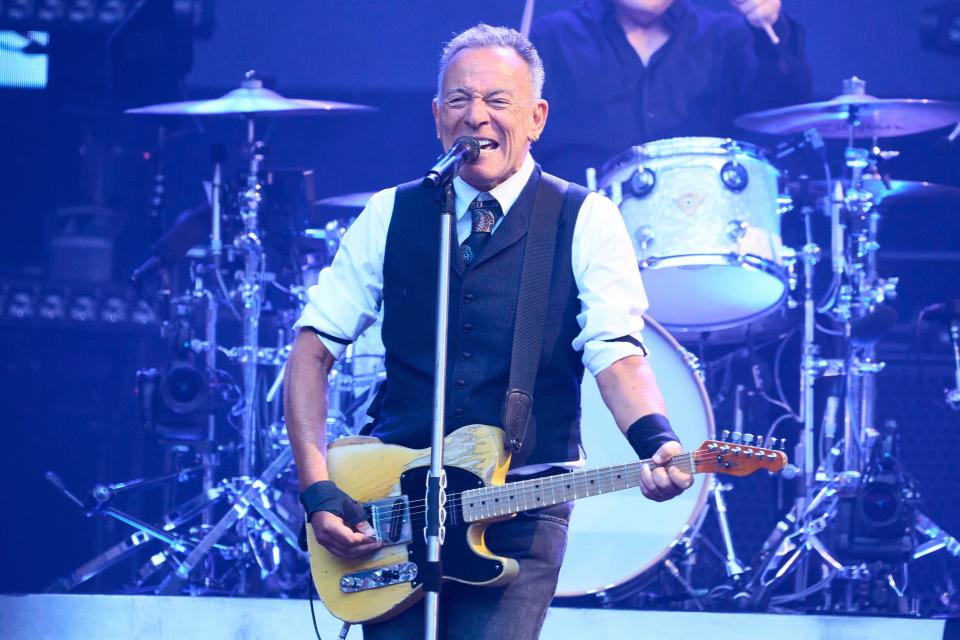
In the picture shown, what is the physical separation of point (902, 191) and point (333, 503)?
406 centimetres

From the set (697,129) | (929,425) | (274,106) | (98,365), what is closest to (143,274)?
(98,365)

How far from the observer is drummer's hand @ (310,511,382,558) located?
265cm

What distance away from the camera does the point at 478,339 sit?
2.72 m

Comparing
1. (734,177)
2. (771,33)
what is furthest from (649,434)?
(771,33)

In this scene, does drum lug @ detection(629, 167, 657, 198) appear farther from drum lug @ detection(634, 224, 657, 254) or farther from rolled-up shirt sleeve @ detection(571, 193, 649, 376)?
rolled-up shirt sleeve @ detection(571, 193, 649, 376)

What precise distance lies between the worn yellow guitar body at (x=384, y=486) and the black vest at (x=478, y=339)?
44 millimetres

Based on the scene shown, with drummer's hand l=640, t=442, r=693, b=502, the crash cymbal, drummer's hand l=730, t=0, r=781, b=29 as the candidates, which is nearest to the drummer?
drummer's hand l=730, t=0, r=781, b=29

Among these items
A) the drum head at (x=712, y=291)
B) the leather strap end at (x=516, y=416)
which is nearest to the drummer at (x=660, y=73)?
the drum head at (x=712, y=291)

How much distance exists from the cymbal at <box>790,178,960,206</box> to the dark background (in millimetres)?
115

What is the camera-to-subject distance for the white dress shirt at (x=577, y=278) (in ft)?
8.78

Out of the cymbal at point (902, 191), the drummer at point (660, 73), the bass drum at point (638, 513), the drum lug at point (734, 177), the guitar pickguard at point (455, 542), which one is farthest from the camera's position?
the drummer at point (660, 73)

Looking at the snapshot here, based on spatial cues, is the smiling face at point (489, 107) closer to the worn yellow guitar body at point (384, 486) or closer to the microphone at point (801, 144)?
the worn yellow guitar body at point (384, 486)

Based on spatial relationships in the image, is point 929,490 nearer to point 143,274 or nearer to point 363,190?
point 363,190

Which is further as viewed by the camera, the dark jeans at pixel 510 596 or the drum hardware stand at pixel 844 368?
the drum hardware stand at pixel 844 368
